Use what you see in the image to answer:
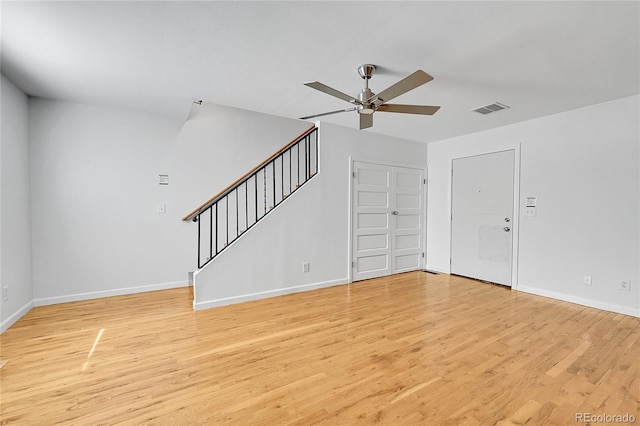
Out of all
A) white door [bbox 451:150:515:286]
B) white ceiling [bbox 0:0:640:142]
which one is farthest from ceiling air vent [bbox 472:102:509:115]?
white door [bbox 451:150:515:286]

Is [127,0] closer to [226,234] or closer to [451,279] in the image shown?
[226,234]

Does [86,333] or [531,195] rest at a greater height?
[531,195]

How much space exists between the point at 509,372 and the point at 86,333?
3.58m

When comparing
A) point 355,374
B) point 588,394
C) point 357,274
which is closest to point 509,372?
point 588,394

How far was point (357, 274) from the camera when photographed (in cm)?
450

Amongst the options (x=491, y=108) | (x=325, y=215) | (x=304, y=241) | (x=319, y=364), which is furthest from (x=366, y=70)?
(x=319, y=364)

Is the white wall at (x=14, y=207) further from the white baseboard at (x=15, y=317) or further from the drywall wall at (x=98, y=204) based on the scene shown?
the drywall wall at (x=98, y=204)

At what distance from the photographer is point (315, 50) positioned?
2.29 meters

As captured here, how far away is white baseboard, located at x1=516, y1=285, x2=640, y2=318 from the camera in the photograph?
10.3 feet

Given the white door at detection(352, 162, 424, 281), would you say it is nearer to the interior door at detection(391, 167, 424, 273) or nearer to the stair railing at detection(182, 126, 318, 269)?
the interior door at detection(391, 167, 424, 273)

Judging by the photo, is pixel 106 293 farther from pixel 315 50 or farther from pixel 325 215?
pixel 315 50

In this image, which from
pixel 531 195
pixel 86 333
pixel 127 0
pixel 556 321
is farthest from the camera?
pixel 531 195

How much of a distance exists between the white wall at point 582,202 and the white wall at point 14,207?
5.94 meters

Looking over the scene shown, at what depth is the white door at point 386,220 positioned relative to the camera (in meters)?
4.53
